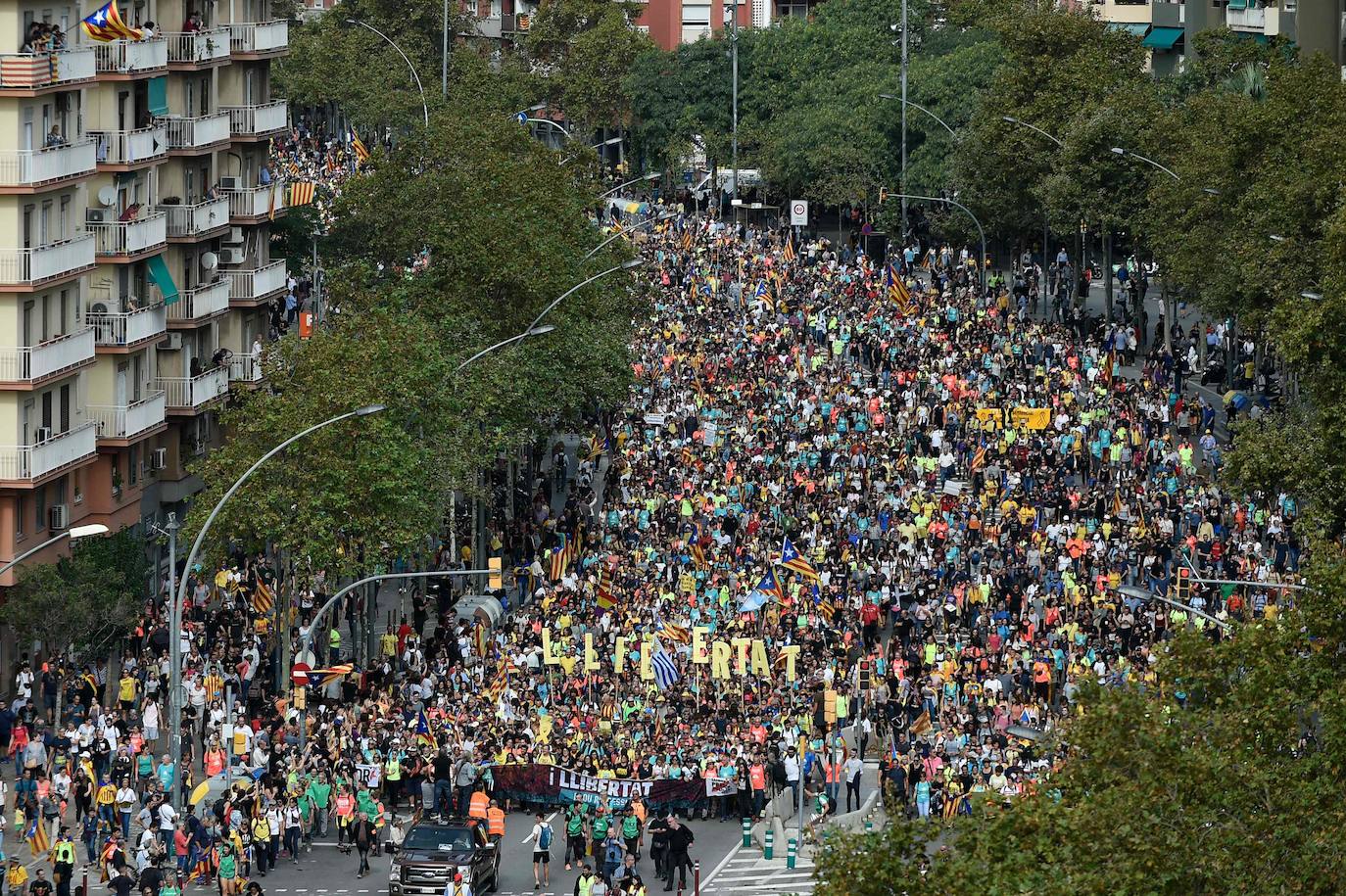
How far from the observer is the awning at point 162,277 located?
74.8 metres

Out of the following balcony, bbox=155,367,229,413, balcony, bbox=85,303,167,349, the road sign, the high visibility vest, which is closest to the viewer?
the high visibility vest

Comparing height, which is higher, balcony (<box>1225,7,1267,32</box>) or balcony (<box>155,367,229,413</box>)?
balcony (<box>1225,7,1267,32</box>)

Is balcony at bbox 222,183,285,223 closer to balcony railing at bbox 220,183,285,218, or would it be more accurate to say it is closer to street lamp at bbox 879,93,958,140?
balcony railing at bbox 220,183,285,218

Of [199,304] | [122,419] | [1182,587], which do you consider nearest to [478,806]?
[1182,587]

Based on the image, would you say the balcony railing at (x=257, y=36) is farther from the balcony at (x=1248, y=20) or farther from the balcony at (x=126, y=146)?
the balcony at (x=1248, y=20)

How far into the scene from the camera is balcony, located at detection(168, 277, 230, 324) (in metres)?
77.5

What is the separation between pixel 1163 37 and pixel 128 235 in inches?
3245

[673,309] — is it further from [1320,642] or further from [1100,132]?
[1320,642]

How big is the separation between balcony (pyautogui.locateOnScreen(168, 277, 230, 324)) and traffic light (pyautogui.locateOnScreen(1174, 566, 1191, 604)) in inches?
1074

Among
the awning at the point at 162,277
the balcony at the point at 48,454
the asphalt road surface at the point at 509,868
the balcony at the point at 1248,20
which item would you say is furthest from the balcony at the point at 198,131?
the balcony at the point at 1248,20

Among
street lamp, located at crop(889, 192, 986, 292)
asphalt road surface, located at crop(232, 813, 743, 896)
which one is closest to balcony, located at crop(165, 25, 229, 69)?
asphalt road surface, located at crop(232, 813, 743, 896)

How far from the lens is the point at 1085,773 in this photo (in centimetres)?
3469

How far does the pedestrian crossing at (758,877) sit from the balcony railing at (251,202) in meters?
35.7

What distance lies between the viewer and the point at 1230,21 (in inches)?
4660
